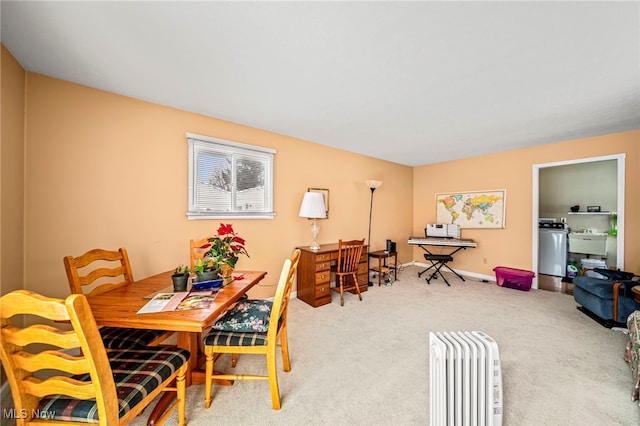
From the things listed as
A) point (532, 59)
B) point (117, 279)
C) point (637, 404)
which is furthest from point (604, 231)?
point (117, 279)

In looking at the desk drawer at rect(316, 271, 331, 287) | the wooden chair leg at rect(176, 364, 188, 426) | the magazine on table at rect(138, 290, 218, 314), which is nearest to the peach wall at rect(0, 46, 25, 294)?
the magazine on table at rect(138, 290, 218, 314)

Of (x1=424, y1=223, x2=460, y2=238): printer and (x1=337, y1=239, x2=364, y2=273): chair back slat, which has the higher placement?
(x1=424, y1=223, x2=460, y2=238): printer

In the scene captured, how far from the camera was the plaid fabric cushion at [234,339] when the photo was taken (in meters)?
1.49

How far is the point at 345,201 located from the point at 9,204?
3740mm

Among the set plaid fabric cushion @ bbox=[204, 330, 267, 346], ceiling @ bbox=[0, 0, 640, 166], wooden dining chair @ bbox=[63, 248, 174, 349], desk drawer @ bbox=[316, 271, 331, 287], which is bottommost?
desk drawer @ bbox=[316, 271, 331, 287]

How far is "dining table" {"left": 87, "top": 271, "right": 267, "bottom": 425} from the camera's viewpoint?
3.82ft

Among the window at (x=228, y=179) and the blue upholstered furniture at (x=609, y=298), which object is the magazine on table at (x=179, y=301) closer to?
the window at (x=228, y=179)

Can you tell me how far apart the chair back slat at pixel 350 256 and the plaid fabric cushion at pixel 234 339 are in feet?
6.17

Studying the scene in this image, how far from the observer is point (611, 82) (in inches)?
79.5

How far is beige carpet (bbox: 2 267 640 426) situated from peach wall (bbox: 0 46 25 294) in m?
1.47

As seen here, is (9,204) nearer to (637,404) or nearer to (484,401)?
(484,401)

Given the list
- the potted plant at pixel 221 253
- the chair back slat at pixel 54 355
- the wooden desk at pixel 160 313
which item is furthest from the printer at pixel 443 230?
the chair back slat at pixel 54 355

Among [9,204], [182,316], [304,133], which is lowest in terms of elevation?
[182,316]

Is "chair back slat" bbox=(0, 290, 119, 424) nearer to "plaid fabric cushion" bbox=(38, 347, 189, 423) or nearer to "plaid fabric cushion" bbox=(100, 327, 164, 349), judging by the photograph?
"plaid fabric cushion" bbox=(38, 347, 189, 423)
